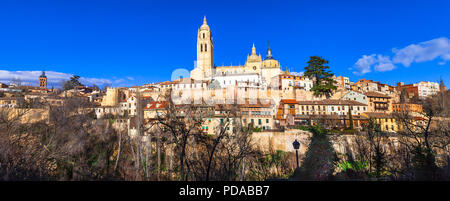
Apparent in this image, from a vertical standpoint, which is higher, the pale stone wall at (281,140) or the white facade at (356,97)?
the white facade at (356,97)

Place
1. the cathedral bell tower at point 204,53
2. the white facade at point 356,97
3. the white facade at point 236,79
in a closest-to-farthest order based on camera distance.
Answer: the white facade at point 356,97
the white facade at point 236,79
the cathedral bell tower at point 204,53

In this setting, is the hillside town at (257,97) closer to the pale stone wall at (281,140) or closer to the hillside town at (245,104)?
the hillside town at (245,104)

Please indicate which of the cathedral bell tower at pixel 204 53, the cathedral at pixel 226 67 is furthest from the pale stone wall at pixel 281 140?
the cathedral bell tower at pixel 204 53

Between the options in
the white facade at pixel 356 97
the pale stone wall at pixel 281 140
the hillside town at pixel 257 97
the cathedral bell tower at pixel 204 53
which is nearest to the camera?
the pale stone wall at pixel 281 140

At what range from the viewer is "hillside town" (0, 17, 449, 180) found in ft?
81.9

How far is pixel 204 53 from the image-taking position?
72562mm

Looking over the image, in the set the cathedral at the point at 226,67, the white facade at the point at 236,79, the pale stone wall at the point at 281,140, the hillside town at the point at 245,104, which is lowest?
the pale stone wall at the point at 281,140

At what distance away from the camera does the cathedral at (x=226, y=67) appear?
2295 inches

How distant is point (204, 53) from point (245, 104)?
43538 millimetres

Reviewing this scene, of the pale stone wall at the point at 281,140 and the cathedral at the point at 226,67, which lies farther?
the cathedral at the point at 226,67

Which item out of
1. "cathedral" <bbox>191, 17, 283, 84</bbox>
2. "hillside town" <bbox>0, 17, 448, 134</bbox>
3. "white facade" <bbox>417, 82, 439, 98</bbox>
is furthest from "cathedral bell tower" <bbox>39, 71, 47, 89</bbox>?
"white facade" <bbox>417, 82, 439, 98</bbox>

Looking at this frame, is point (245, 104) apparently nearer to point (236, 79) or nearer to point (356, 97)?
point (356, 97)
